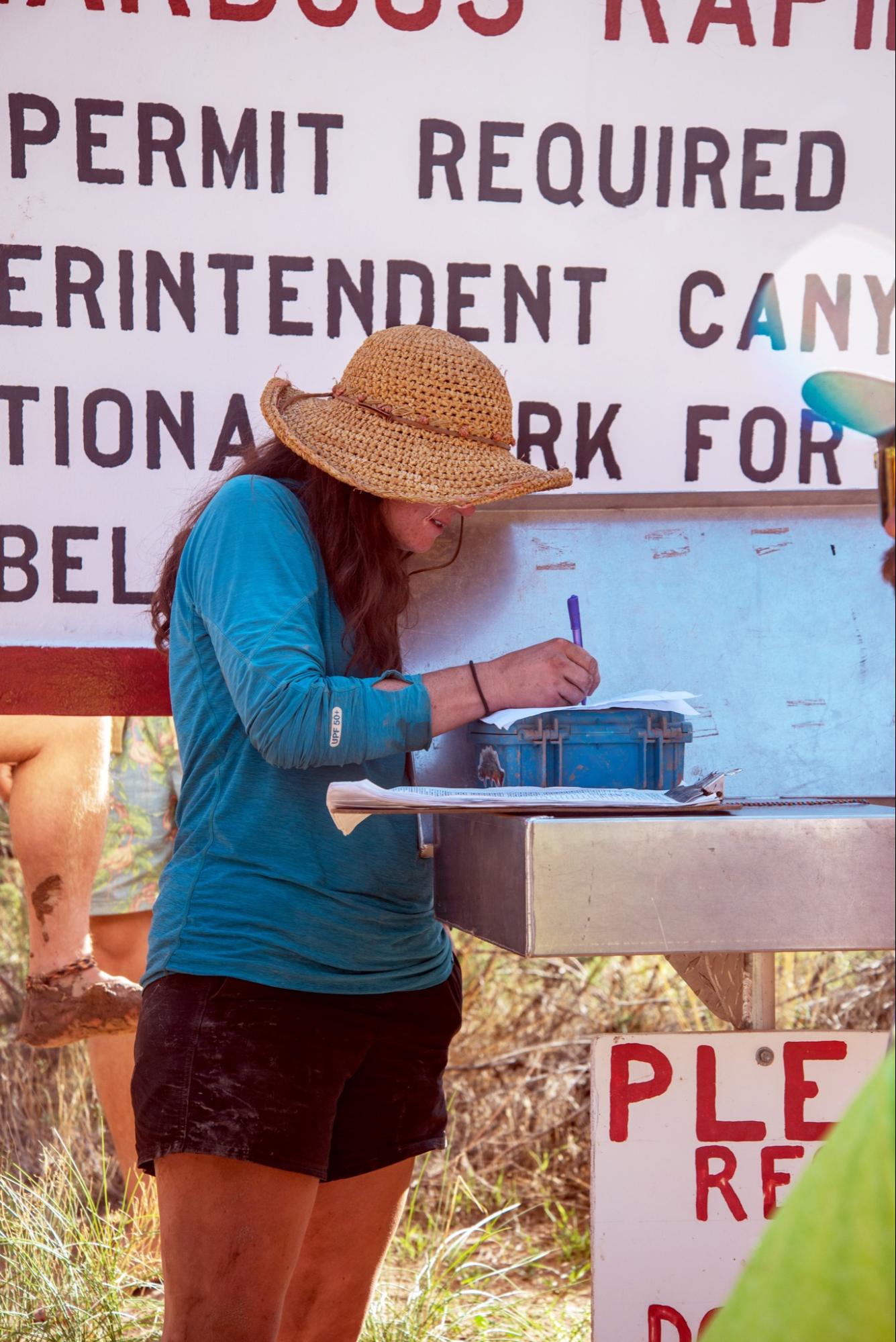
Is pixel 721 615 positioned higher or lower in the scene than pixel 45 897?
higher

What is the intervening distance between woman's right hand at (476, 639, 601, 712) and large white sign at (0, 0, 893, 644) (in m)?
0.73

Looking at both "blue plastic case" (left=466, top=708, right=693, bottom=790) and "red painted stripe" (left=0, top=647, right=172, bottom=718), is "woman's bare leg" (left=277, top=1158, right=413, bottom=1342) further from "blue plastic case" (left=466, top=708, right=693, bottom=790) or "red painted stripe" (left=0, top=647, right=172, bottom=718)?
"red painted stripe" (left=0, top=647, right=172, bottom=718)

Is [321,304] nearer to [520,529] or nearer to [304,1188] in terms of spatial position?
[520,529]

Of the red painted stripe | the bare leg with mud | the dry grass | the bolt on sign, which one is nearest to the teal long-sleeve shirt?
the bolt on sign

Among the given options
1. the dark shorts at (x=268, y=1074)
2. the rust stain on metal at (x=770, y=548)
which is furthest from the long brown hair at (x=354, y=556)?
the rust stain on metal at (x=770, y=548)

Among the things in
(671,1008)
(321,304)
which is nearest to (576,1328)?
(671,1008)

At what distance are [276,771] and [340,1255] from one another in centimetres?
71

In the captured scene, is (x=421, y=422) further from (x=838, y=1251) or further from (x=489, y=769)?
(x=838, y=1251)

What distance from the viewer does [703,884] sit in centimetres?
159

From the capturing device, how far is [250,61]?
264 centimetres

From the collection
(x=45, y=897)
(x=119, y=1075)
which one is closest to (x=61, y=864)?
(x=45, y=897)

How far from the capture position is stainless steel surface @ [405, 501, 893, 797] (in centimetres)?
266

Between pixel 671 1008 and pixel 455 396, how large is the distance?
2848mm

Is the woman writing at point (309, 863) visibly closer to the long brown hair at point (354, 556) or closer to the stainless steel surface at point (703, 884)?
the long brown hair at point (354, 556)
